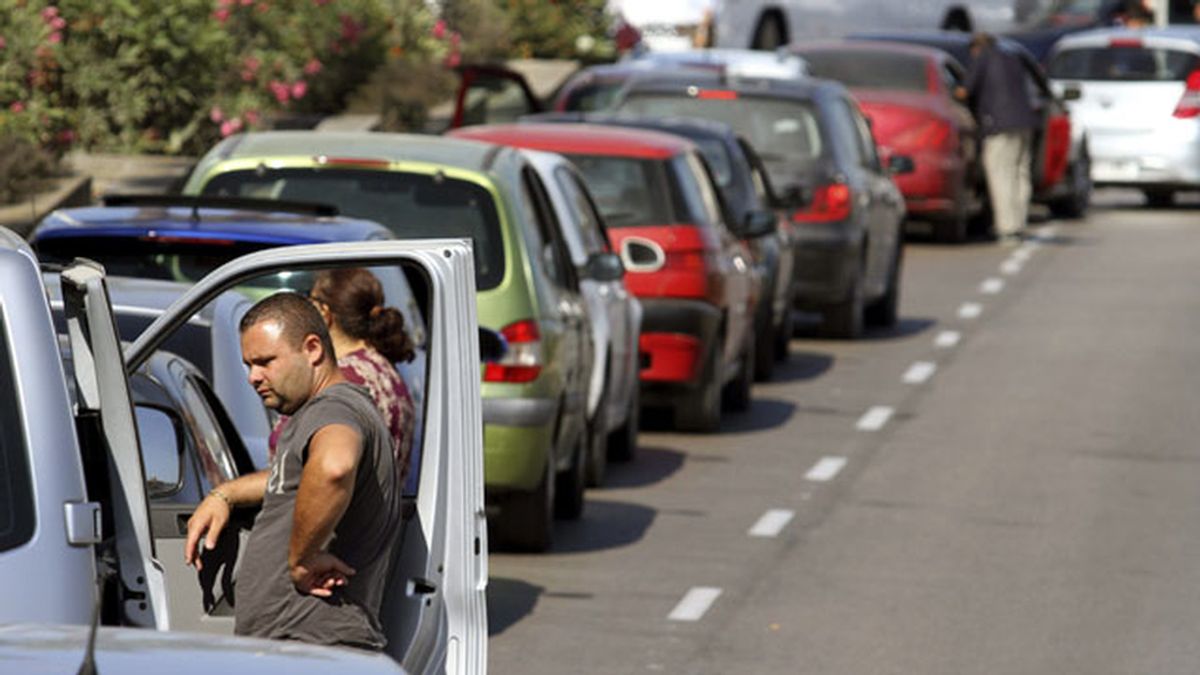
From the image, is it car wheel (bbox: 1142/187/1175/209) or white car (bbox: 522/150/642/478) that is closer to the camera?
white car (bbox: 522/150/642/478)

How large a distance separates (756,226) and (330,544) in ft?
34.5

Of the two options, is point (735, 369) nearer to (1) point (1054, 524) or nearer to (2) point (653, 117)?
(2) point (653, 117)

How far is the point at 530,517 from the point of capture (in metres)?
12.0

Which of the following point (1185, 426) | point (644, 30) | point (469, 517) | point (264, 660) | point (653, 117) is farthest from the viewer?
point (644, 30)

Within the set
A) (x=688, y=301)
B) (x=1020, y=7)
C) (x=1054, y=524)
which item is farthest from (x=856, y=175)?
(x=1020, y=7)

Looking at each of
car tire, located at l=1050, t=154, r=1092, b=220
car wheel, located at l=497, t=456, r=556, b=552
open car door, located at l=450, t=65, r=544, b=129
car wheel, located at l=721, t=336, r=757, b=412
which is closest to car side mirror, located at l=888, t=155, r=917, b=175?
open car door, located at l=450, t=65, r=544, b=129

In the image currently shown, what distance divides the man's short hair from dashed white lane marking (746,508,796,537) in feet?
22.0

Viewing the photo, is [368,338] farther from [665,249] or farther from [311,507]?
[665,249]

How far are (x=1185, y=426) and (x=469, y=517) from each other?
36.4 ft

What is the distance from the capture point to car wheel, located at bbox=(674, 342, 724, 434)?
52.9ft

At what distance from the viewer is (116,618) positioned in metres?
5.70

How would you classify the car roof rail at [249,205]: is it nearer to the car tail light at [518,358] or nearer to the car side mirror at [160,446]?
the car tail light at [518,358]

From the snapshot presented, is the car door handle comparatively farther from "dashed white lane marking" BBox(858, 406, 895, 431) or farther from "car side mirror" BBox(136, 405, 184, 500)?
"dashed white lane marking" BBox(858, 406, 895, 431)

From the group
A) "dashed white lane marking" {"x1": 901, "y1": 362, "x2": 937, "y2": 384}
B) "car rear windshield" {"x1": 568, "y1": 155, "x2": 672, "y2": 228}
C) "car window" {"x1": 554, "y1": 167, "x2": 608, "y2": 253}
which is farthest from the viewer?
"dashed white lane marking" {"x1": 901, "y1": 362, "x2": 937, "y2": 384}
